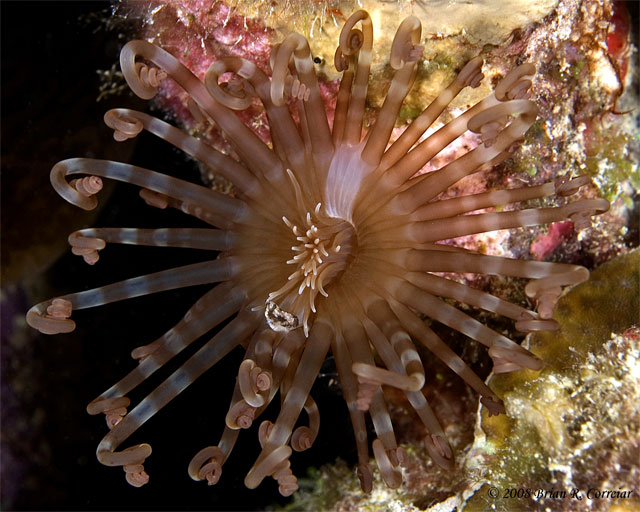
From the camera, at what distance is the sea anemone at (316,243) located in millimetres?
2754

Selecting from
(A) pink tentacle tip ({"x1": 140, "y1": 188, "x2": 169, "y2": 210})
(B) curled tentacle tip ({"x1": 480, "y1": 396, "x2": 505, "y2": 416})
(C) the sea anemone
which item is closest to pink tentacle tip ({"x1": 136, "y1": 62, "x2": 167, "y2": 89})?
(C) the sea anemone

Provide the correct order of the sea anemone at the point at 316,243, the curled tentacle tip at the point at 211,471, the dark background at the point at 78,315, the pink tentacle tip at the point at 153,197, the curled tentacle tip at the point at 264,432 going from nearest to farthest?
the sea anemone at the point at 316,243 → the curled tentacle tip at the point at 264,432 → the curled tentacle tip at the point at 211,471 → the pink tentacle tip at the point at 153,197 → the dark background at the point at 78,315

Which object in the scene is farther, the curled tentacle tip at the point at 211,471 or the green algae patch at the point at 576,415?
the curled tentacle tip at the point at 211,471

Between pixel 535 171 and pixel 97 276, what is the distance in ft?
13.9

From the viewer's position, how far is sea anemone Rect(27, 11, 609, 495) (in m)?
2.75

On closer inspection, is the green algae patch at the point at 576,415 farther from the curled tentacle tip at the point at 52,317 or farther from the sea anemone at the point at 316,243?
the curled tentacle tip at the point at 52,317

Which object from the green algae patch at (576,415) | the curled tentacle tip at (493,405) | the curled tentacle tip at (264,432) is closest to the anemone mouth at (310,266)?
the curled tentacle tip at (264,432)

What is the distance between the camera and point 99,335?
5.25 meters

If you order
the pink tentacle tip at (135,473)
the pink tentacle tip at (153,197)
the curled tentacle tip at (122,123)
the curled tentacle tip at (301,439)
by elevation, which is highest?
the curled tentacle tip at (122,123)

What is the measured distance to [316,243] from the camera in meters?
3.13

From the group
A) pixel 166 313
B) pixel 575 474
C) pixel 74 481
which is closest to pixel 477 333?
pixel 575 474

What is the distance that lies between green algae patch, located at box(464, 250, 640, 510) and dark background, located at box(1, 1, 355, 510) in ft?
6.29

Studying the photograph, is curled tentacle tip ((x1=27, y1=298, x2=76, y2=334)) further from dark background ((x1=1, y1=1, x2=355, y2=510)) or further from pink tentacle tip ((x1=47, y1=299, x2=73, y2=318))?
dark background ((x1=1, y1=1, x2=355, y2=510))

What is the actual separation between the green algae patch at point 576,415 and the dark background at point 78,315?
1918mm
